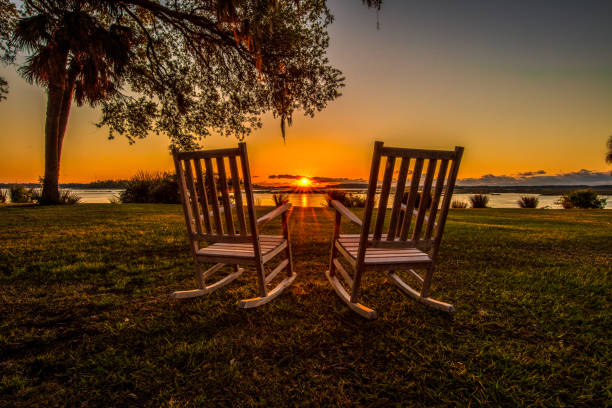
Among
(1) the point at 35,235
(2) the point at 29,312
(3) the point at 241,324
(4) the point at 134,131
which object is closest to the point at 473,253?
(3) the point at 241,324

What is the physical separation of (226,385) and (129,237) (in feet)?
15.5

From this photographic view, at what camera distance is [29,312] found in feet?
7.01

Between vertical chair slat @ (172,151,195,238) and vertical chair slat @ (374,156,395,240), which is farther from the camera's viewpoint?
vertical chair slat @ (172,151,195,238)

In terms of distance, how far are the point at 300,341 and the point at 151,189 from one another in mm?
14436

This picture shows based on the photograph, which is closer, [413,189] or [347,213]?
[413,189]

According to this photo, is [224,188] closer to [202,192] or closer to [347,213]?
[202,192]

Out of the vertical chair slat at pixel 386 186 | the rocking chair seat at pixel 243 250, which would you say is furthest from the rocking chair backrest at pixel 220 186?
the vertical chair slat at pixel 386 186

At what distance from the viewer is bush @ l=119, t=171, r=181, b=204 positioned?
13312 mm

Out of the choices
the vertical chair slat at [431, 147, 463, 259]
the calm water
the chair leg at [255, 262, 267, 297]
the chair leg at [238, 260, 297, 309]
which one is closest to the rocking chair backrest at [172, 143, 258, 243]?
the chair leg at [255, 262, 267, 297]

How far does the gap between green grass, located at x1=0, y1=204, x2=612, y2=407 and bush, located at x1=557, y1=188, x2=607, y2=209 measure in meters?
18.2

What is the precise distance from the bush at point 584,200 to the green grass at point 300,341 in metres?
18.2

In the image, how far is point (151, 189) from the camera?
43.9ft

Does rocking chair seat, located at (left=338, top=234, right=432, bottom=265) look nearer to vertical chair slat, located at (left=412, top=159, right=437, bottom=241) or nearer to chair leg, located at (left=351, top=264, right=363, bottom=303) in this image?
chair leg, located at (left=351, top=264, right=363, bottom=303)

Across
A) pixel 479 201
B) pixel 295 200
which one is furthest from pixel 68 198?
pixel 479 201
